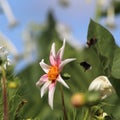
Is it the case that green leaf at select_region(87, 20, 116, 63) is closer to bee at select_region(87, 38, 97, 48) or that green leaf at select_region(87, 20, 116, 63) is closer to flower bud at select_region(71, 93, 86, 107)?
bee at select_region(87, 38, 97, 48)

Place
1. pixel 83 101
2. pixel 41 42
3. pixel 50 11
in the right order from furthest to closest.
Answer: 1. pixel 50 11
2. pixel 41 42
3. pixel 83 101

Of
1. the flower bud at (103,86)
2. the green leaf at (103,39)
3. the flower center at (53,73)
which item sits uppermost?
the green leaf at (103,39)

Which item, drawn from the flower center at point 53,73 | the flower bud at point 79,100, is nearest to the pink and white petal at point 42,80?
the flower center at point 53,73

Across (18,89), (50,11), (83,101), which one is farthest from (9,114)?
(50,11)

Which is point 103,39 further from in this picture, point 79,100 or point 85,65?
point 79,100

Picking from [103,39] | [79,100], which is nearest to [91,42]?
[103,39]

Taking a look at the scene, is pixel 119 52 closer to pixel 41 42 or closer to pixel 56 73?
pixel 56 73

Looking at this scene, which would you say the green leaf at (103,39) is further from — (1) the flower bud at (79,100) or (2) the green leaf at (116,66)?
(1) the flower bud at (79,100)

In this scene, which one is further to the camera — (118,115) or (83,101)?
(118,115)
